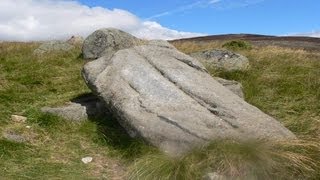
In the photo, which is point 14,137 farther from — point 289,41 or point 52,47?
point 289,41

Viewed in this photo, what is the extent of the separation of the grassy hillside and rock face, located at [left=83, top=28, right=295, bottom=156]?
0.40 meters

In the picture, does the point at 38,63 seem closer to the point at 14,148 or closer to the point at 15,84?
the point at 15,84

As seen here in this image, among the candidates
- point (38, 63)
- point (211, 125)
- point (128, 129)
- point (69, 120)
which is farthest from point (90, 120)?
point (38, 63)

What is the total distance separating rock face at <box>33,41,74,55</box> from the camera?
18.5m

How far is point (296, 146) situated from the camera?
7371 mm

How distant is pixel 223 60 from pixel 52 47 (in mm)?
7183

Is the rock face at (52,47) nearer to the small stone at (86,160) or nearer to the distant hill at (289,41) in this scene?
the small stone at (86,160)

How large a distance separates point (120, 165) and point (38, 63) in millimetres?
8436

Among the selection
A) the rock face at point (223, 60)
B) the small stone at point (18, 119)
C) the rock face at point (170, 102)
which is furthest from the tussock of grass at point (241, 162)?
the rock face at point (223, 60)

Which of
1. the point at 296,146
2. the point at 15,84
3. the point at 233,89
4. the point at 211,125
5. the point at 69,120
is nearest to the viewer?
the point at 296,146

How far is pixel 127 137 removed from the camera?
365 inches

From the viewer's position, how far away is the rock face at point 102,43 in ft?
53.9

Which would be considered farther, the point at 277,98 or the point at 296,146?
the point at 277,98

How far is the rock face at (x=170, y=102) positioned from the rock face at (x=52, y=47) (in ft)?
27.5
